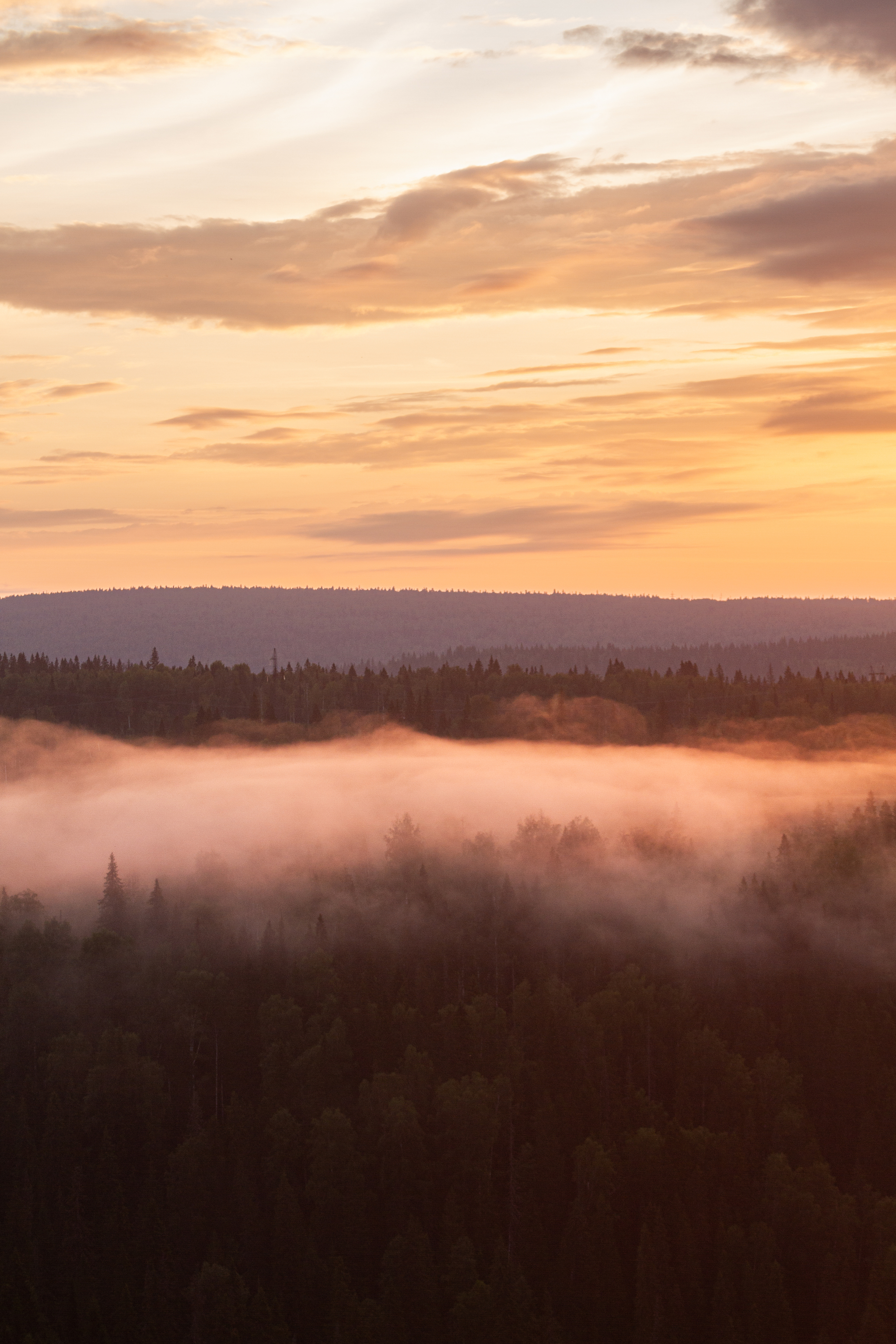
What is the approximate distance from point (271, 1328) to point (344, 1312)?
7002 mm

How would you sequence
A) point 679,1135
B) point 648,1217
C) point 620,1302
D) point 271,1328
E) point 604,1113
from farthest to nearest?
1. point 604,1113
2. point 679,1135
3. point 648,1217
4. point 620,1302
5. point 271,1328

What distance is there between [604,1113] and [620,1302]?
3384cm

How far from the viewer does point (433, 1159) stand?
512 ft

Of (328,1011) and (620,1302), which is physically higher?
(328,1011)

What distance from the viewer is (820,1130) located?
169m

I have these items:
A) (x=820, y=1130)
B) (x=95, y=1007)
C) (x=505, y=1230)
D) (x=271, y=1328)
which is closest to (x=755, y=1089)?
(x=820, y=1130)

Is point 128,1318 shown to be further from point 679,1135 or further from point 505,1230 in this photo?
point 679,1135

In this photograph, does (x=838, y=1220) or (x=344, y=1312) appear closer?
(x=344, y=1312)

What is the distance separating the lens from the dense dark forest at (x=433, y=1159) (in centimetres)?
13188

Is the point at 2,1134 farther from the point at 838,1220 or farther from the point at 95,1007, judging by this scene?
the point at 838,1220

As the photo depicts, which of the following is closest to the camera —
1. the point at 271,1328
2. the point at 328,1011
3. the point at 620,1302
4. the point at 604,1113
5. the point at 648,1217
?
the point at 271,1328

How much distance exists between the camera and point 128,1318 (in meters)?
130

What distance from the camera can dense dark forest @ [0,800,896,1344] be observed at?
132 metres

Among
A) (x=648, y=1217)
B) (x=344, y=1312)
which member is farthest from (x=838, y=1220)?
(x=344, y=1312)
